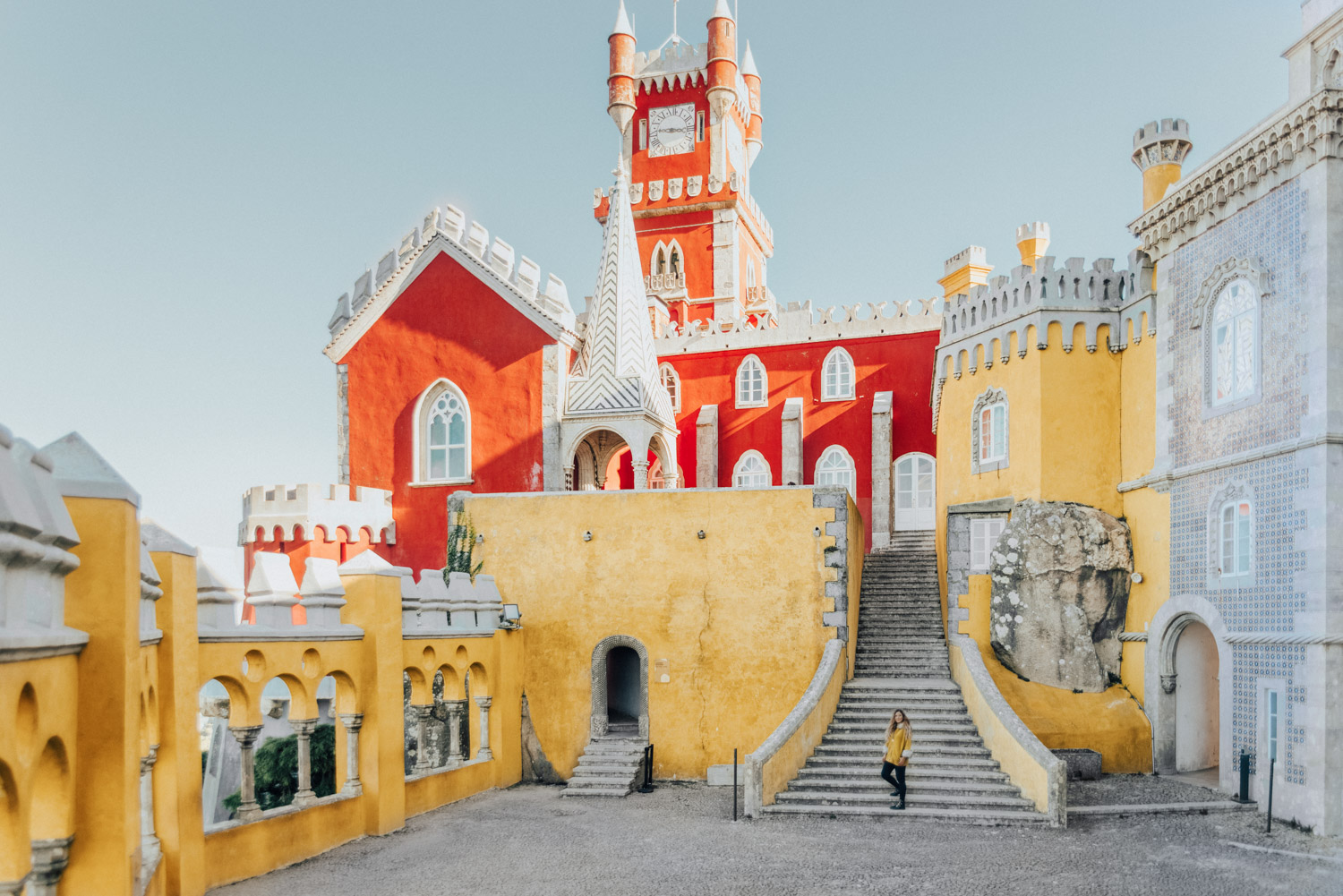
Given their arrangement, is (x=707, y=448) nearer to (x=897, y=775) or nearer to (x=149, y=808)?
(x=897, y=775)

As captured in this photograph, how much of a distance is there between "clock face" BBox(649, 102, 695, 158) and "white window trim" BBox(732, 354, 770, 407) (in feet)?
32.6

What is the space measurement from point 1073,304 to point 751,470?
9.57 metres

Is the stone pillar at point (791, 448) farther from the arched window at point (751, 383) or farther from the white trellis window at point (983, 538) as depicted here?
the white trellis window at point (983, 538)

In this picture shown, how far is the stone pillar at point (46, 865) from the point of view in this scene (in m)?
5.87

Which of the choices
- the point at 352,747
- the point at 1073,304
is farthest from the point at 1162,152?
the point at 352,747

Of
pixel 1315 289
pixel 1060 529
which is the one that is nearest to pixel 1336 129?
pixel 1315 289

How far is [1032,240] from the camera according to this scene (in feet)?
68.6

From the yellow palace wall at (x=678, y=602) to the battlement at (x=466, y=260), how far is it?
21.1 feet

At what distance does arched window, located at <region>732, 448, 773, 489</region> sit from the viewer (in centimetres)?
2558

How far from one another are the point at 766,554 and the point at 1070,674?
522cm

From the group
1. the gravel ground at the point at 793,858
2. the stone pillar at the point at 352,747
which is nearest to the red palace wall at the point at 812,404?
the gravel ground at the point at 793,858

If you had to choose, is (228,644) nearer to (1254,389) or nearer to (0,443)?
(0,443)

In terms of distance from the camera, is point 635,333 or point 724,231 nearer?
point 635,333

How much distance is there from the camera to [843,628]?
53.8ft
